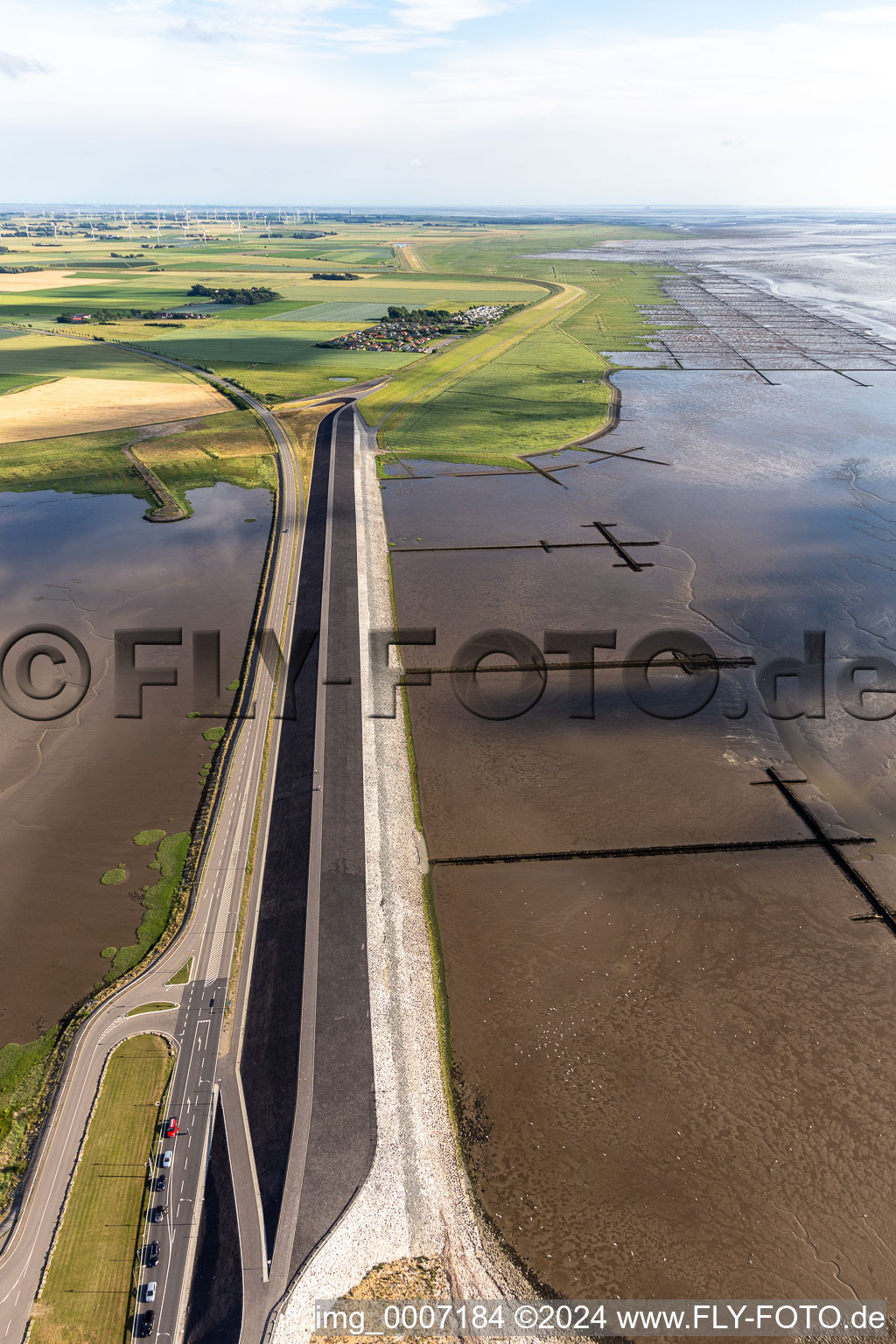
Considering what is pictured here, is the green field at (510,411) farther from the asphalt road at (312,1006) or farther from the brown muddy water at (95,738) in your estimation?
the asphalt road at (312,1006)

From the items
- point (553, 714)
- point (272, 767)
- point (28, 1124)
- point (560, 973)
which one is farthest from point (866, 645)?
point (28, 1124)

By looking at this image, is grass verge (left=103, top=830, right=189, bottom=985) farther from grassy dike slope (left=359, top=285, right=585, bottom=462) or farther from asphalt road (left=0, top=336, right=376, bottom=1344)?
grassy dike slope (left=359, top=285, right=585, bottom=462)

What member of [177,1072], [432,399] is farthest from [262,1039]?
[432,399]

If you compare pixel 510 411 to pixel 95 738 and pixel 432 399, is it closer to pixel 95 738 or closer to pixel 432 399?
pixel 432 399

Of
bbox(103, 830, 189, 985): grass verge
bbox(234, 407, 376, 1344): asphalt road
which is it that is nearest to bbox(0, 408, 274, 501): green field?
bbox(234, 407, 376, 1344): asphalt road

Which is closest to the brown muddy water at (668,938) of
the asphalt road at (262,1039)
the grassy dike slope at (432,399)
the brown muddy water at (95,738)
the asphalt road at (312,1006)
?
the asphalt road at (312,1006)

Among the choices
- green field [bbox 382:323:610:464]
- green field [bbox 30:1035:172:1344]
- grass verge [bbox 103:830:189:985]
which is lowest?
green field [bbox 30:1035:172:1344]
